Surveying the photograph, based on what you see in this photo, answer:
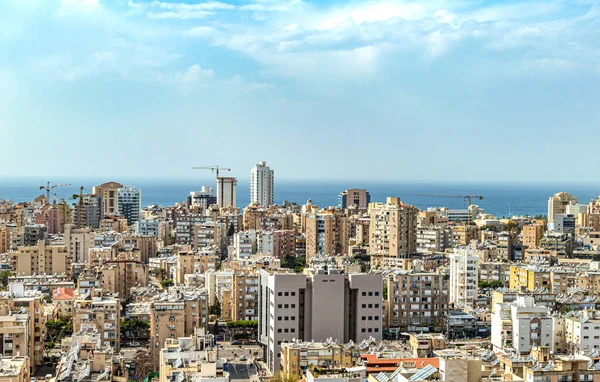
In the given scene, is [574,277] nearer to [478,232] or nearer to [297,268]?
[297,268]

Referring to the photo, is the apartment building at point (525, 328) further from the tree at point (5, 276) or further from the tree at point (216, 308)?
the tree at point (5, 276)

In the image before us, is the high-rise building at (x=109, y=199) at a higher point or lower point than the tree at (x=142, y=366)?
higher

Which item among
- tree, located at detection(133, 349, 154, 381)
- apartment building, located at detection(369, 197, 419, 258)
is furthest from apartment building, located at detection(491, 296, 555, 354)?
apartment building, located at detection(369, 197, 419, 258)

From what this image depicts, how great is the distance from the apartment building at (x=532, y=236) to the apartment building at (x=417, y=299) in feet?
42.7

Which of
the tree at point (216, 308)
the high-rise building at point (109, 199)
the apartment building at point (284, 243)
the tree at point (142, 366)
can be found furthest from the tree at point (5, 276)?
the high-rise building at point (109, 199)

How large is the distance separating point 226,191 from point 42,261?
90.6 ft

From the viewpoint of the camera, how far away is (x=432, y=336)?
15016mm

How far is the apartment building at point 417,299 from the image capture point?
1906cm

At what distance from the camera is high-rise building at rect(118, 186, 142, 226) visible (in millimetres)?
45500

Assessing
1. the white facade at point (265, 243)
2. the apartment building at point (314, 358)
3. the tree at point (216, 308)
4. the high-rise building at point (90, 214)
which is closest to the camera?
the apartment building at point (314, 358)

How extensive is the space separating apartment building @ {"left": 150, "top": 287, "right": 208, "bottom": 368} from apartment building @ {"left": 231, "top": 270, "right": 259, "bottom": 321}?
97.8 inches

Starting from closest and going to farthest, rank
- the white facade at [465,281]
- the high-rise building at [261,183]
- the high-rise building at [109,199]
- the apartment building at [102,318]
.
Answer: the apartment building at [102,318]
the white facade at [465,281]
the high-rise building at [109,199]
the high-rise building at [261,183]

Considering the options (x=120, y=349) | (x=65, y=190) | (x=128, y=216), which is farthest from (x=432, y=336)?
(x=65, y=190)

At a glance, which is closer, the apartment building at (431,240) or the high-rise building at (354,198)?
the apartment building at (431,240)
